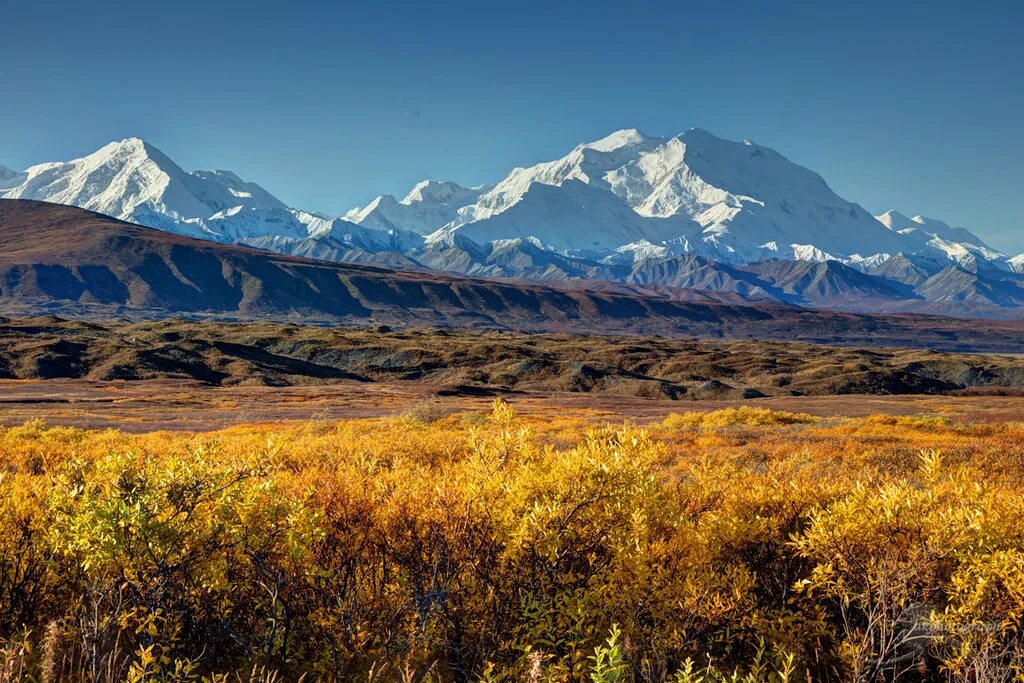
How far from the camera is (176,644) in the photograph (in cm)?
860

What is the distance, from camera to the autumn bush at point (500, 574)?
728 centimetres

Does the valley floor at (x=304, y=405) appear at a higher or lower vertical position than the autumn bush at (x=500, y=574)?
lower

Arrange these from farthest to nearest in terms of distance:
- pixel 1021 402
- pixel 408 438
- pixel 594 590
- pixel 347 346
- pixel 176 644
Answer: pixel 347 346, pixel 1021 402, pixel 408 438, pixel 176 644, pixel 594 590

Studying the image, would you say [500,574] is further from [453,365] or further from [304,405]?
[453,365]

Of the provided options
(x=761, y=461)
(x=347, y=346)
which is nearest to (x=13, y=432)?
(x=761, y=461)

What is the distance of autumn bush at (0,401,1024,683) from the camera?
7277mm

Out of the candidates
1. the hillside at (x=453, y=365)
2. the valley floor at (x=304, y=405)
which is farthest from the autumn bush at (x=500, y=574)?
the hillside at (x=453, y=365)

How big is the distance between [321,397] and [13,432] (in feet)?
142

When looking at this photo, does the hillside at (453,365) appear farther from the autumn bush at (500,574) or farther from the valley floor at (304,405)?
the autumn bush at (500,574)

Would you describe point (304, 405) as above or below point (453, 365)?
below

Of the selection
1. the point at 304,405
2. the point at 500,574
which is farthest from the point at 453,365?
the point at 500,574

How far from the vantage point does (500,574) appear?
904cm

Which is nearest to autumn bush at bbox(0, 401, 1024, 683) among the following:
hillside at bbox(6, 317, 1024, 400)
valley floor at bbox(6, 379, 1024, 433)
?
valley floor at bbox(6, 379, 1024, 433)

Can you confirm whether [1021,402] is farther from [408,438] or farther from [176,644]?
[176,644]
